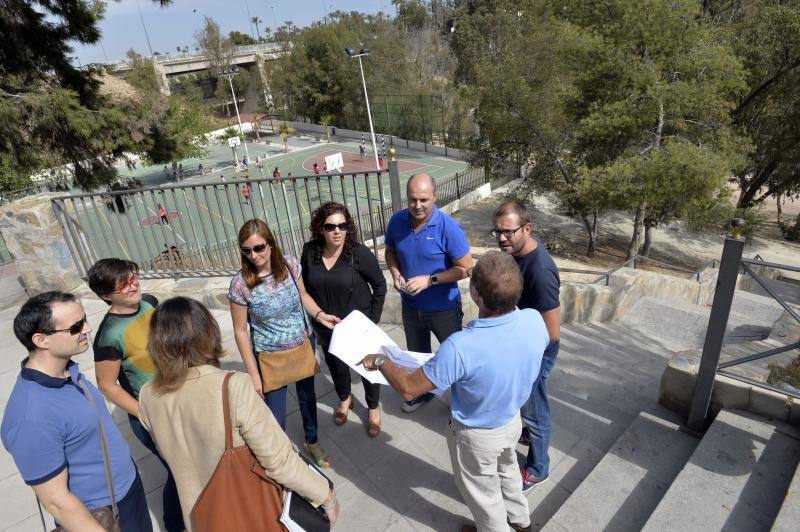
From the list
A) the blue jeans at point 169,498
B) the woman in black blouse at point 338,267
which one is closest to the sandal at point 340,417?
the woman in black blouse at point 338,267

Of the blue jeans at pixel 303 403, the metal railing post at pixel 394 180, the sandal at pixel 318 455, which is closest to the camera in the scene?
the blue jeans at pixel 303 403

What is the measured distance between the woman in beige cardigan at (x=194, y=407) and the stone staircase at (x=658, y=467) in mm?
1748

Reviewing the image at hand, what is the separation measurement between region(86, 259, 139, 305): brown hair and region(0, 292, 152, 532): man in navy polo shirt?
39 centimetres

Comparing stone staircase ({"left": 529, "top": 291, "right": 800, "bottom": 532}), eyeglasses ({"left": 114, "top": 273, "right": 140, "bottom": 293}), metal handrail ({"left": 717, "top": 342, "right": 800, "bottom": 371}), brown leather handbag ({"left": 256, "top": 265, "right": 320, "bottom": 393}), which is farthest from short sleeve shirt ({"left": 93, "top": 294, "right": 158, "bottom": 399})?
metal handrail ({"left": 717, "top": 342, "right": 800, "bottom": 371})

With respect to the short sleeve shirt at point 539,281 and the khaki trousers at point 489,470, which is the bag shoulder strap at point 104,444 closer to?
the khaki trousers at point 489,470

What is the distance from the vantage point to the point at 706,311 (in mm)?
6242

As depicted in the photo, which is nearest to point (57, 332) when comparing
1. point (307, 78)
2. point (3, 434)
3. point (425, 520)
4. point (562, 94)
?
point (3, 434)

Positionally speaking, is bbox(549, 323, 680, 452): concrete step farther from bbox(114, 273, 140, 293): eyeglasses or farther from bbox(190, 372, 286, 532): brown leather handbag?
bbox(114, 273, 140, 293): eyeglasses

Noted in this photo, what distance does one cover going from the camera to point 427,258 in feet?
10.2

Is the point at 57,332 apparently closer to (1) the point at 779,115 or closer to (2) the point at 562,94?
(2) the point at 562,94

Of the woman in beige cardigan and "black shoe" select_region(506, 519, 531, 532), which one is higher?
the woman in beige cardigan

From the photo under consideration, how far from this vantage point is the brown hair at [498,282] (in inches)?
77.1

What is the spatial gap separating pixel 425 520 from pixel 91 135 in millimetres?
10090

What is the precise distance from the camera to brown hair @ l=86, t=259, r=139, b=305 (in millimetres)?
2271
